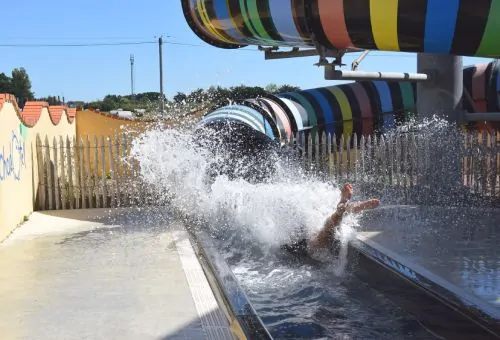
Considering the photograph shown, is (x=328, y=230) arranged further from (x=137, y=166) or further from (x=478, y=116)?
(x=137, y=166)

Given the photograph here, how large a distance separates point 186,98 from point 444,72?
10.4 meters

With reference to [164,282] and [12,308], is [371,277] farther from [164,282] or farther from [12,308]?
[12,308]

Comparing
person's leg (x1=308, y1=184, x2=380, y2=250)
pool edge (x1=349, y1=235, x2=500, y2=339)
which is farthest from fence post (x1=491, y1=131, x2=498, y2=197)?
person's leg (x1=308, y1=184, x2=380, y2=250)

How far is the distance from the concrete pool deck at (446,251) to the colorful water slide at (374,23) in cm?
197

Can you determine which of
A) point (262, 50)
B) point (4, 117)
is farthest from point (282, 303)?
point (4, 117)

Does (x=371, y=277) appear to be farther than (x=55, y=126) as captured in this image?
No

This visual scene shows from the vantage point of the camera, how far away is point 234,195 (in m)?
8.02

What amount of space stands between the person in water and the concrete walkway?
1264mm

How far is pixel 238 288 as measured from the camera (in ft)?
15.2

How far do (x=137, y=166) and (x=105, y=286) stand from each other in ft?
19.4

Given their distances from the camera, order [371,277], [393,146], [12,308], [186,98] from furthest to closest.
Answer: [186,98] < [393,146] < [371,277] < [12,308]

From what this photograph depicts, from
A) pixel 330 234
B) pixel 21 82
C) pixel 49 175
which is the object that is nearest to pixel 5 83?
pixel 21 82

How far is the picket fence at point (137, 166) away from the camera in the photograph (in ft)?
34.3

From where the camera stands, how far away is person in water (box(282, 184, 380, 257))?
6.09 m
